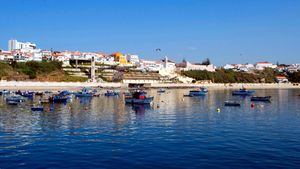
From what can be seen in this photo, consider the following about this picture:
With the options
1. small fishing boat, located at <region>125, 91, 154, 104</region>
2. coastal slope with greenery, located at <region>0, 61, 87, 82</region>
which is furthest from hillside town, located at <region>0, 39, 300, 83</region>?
small fishing boat, located at <region>125, 91, 154, 104</region>

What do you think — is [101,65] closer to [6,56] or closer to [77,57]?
[77,57]

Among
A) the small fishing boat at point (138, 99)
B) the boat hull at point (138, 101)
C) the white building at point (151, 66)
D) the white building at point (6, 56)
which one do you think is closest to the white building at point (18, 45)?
the white building at point (6, 56)

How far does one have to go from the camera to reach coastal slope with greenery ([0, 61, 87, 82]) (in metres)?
110

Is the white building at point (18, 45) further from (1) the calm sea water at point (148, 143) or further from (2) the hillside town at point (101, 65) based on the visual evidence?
(1) the calm sea water at point (148, 143)

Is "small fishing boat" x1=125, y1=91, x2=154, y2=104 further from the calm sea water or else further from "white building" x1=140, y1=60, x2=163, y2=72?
"white building" x1=140, y1=60, x2=163, y2=72

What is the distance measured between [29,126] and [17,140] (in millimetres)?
6350

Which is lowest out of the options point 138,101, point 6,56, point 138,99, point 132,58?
point 138,101

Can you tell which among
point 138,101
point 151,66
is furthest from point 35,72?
point 138,101

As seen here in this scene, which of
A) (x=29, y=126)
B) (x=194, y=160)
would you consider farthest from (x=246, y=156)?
(x=29, y=126)

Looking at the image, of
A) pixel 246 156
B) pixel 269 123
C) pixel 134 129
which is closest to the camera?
pixel 246 156

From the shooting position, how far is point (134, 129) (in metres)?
29.8

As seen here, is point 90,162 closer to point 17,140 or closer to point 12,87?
point 17,140

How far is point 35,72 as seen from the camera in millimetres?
117000

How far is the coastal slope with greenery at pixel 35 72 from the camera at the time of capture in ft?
359
